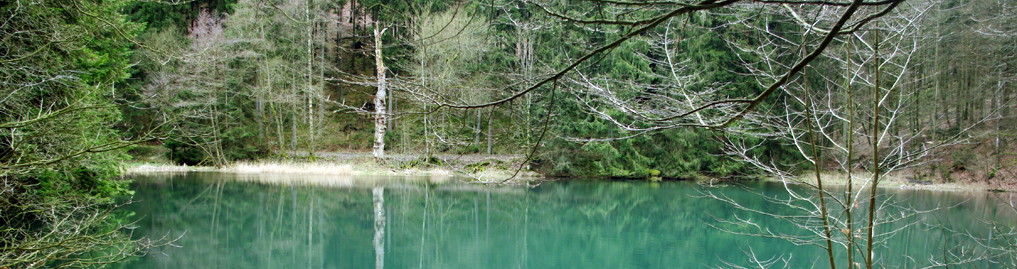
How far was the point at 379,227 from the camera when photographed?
25.0 ft

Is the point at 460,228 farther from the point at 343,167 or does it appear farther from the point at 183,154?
the point at 183,154

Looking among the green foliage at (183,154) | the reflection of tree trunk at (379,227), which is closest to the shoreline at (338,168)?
the green foliage at (183,154)

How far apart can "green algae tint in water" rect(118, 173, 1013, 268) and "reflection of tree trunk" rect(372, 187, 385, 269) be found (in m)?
0.02

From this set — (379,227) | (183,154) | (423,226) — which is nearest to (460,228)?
(423,226)

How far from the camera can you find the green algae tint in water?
5.94 metres

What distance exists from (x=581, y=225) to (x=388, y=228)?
120 inches

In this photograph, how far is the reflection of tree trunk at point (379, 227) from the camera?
19.5 feet

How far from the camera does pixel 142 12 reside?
20.3m

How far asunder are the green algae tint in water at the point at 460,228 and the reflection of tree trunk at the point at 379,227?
0.02m

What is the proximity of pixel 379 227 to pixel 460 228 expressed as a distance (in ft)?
3.91

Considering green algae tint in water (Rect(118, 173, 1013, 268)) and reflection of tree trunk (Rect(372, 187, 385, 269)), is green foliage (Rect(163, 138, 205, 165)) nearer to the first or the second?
green algae tint in water (Rect(118, 173, 1013, 268))

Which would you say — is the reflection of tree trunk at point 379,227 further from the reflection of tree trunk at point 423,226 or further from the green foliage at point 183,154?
the green foliage at point 183,154

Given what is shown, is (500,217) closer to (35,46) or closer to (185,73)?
(35,46)

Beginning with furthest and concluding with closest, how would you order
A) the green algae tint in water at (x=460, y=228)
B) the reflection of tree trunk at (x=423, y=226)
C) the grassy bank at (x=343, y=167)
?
the grassy bank at (x=343, y=167) → the reflection of tree trunk at (x=423, y=226) → the green algae tint in water at (x=460, y=228)
